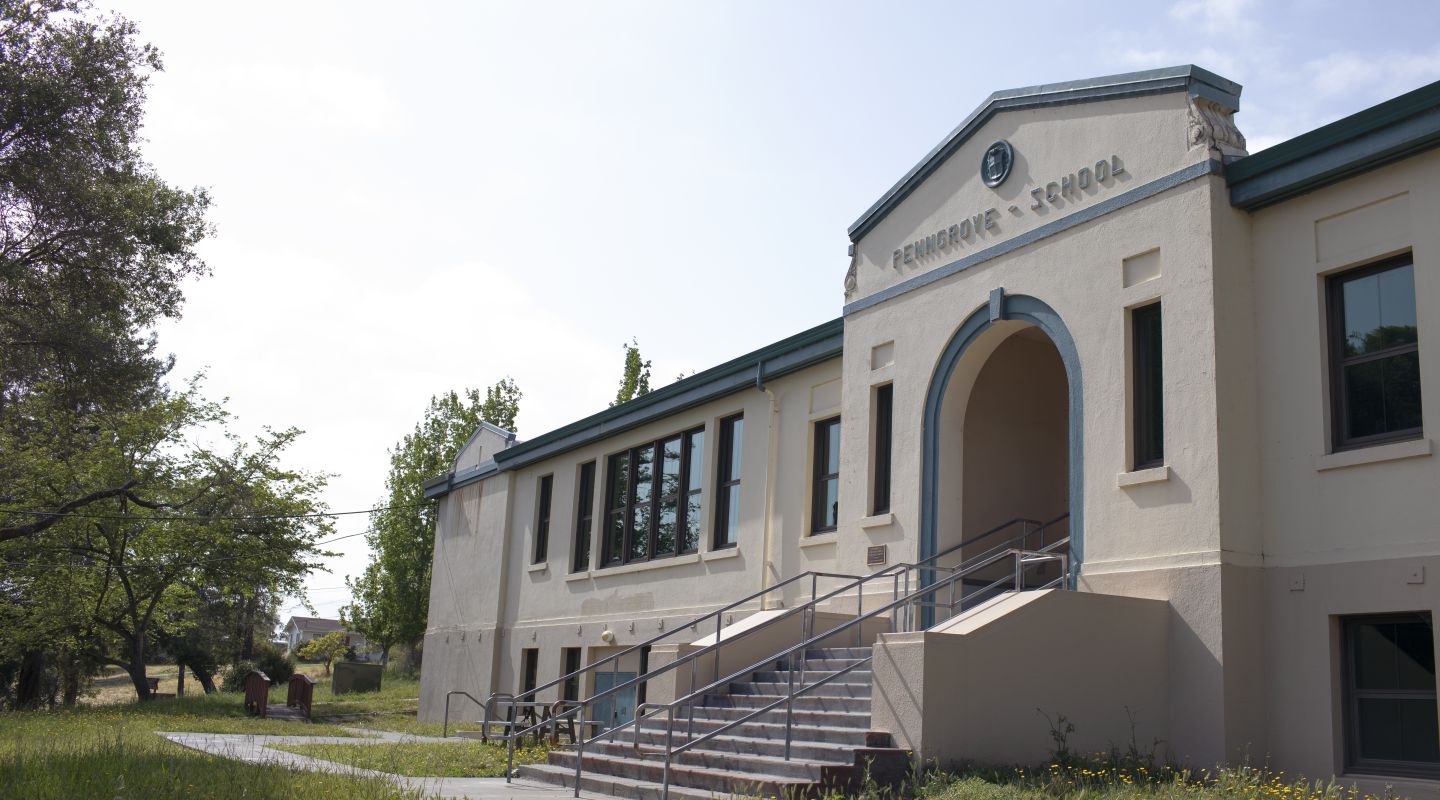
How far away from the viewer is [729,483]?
2019cm

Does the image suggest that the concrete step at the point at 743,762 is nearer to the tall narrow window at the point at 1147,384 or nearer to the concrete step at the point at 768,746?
the concrete step at the point at 768,746

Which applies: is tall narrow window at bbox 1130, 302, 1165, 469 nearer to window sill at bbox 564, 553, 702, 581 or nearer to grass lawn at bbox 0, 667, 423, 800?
grass lawn at bbox 0, 667, 423, 800

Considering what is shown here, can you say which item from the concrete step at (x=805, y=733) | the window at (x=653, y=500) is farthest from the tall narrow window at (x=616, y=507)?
the concrete step at (x=805, y=733)

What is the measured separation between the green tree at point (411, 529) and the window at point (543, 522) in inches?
882

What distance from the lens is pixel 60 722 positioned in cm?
2059

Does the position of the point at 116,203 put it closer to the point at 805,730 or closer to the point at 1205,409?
the point at 805,730

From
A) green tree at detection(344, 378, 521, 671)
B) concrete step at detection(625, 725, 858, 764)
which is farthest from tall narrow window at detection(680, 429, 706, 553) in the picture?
green tree at detection(344, 378, 521, 671)

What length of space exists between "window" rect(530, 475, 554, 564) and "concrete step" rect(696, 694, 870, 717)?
12.0 m

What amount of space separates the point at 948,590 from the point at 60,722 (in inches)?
591

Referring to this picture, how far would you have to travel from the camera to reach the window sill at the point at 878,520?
15.3 metres

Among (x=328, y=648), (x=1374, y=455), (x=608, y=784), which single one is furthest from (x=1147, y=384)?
(x=328, y=648)

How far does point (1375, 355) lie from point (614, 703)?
9.47m

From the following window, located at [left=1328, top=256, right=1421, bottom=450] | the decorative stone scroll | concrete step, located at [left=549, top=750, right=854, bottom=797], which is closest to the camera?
concrete step, located at [left=549, top=750, right=854, bottom=797]

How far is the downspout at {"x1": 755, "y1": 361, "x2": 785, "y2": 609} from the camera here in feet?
60.0
